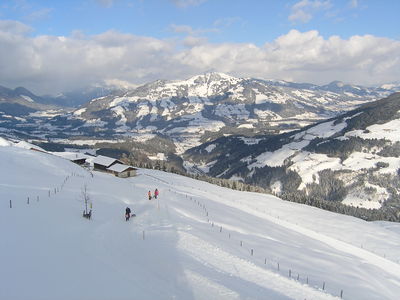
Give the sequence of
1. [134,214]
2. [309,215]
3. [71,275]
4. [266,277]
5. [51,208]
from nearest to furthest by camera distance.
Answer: [71,275], [266,277], [51,208], [134,214], [309,215]

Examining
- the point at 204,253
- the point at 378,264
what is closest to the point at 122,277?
the point at 204,253

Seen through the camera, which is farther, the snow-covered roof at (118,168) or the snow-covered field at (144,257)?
the snow-covered roof at (118,168)

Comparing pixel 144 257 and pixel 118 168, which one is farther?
pixel 118 168

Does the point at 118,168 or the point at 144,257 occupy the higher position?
the point at 118,168

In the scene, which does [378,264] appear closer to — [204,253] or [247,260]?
[247,260]

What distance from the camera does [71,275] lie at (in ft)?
61.3

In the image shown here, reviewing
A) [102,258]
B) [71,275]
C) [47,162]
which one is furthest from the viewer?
[47,162]

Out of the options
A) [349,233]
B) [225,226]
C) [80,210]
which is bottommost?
[349,233]

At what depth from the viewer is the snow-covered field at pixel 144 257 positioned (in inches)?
725

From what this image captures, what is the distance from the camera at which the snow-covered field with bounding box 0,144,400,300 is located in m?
18.4

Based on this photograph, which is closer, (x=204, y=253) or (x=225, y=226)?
(x=204, y=253)

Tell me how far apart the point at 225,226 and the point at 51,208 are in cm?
2343

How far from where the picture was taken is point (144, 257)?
24375mm

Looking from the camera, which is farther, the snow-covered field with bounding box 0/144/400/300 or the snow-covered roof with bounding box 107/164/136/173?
the snow-covered roof with bounding box 107/164/136/173
